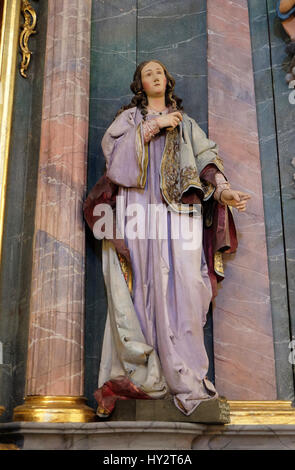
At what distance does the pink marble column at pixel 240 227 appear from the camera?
486cm

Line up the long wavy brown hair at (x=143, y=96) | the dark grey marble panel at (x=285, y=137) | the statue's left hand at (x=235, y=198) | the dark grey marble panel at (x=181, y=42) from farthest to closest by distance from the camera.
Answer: the dark grey marble panel at (x=181, y=42)
the long wavy brown hair at (x=143, y=96)
the dark grey marble panel at (x=285, y=137)
the statue's left hand at (x=235, y=198)

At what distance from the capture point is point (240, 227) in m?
5.24

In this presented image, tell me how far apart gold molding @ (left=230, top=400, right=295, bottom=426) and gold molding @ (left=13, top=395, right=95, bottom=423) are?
3.11 feet

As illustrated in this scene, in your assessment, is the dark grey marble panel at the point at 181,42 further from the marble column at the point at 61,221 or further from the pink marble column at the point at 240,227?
the marble column at the point at 61,221

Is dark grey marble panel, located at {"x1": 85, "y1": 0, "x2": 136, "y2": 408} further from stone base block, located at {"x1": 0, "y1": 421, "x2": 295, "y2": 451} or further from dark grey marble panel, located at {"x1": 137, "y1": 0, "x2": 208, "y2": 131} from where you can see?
stone base block, located at {"x1": 0, "y1": 421, "x2": 295, "y2": 451}

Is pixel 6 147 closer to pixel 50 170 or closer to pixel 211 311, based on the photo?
pixel 50 170

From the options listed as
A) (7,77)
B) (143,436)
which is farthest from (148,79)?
(143,436)

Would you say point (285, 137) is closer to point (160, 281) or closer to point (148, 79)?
point (148, 79)

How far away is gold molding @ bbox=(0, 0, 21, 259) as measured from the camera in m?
5.19

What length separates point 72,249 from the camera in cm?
490

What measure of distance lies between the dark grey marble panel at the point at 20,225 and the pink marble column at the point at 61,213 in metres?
0.15

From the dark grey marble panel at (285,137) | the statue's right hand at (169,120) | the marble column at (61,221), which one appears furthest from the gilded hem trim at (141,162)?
the dark grey marble panel at (285,137)

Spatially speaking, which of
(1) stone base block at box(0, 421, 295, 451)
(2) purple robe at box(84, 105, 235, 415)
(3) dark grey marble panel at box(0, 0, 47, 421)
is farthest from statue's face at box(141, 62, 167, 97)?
(1) stone base block at box(0, 421, 295, 451)

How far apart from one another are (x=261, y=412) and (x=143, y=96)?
7.92 ft
